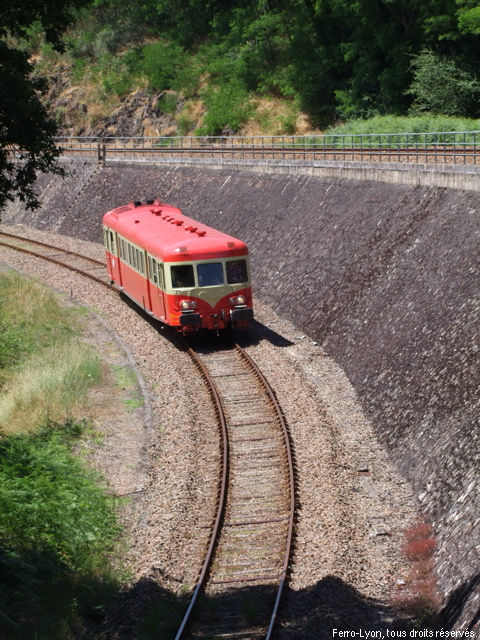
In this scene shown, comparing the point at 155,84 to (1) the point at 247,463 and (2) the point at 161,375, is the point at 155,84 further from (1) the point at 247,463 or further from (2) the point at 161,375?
(1) the point at 247,463

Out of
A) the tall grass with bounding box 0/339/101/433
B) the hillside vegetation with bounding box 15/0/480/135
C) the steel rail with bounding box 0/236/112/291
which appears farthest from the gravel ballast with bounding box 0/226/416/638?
the hillside vegetation with bounding box 15/0/480/135

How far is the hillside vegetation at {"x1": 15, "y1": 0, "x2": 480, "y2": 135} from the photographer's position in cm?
4409

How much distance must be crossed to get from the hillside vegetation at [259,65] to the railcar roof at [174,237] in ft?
72.5

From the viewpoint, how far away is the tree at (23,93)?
12211 mm

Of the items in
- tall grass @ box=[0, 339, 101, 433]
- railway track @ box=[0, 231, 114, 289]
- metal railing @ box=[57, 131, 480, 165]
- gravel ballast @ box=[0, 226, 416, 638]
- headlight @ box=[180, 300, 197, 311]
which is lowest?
railway track @ box=[0, 231, 114, 289]

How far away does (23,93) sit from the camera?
40.7ft

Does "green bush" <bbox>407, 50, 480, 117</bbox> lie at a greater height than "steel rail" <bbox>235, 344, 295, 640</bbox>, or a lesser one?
greater

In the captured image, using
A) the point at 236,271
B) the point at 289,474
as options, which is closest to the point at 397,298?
the point at 236,271

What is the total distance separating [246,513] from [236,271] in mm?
9622

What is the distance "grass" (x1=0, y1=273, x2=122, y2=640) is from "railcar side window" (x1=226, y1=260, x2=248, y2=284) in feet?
13.4

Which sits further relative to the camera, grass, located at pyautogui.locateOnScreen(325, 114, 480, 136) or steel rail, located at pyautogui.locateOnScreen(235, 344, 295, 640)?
grass, located at pyautogui.locateOnScreen(325, 114, 480, 136)

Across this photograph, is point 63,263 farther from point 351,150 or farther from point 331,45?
point 331,45

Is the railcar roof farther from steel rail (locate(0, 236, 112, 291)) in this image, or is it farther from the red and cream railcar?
steel rail (locate(0, 236, 112, 291))

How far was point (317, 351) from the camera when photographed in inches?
858
